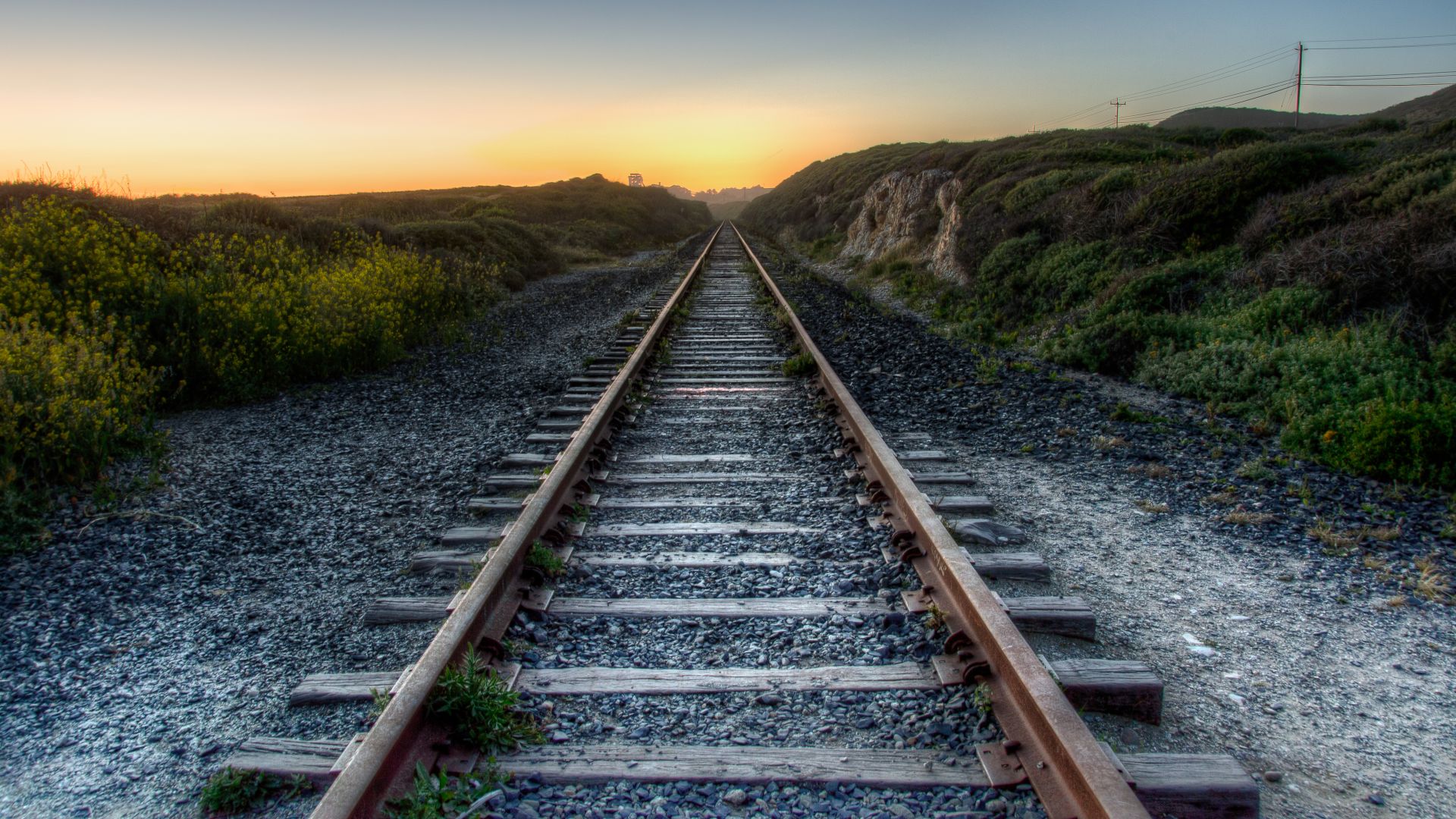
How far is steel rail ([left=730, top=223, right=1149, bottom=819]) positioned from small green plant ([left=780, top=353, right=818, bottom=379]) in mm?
3917

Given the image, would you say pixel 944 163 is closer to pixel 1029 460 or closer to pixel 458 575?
pixel 1029 460

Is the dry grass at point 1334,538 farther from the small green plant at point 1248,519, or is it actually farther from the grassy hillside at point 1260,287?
the grassy hillside at point 1260,287

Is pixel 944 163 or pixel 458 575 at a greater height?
pixel 944 163

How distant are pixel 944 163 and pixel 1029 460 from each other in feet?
62.6

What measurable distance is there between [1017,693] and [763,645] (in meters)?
0.96

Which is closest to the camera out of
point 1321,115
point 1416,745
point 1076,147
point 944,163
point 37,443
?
point 1416,745

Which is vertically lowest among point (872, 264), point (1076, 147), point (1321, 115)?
point (872, 264)

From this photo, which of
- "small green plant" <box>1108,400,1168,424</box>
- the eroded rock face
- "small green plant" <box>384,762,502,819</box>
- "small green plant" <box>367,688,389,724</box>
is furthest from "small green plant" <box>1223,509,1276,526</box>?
the eroded rock face

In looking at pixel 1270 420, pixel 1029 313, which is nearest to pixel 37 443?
pixel 1270 420

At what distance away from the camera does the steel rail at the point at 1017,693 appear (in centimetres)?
208

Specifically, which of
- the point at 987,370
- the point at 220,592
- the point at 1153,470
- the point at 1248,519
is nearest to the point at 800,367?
the point at 987,370

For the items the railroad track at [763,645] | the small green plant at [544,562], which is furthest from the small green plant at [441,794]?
the small green plant at [544,562]

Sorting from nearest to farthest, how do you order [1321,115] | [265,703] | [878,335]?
[265,703] → [878,335] → [1321,115]

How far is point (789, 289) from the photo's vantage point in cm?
1584
